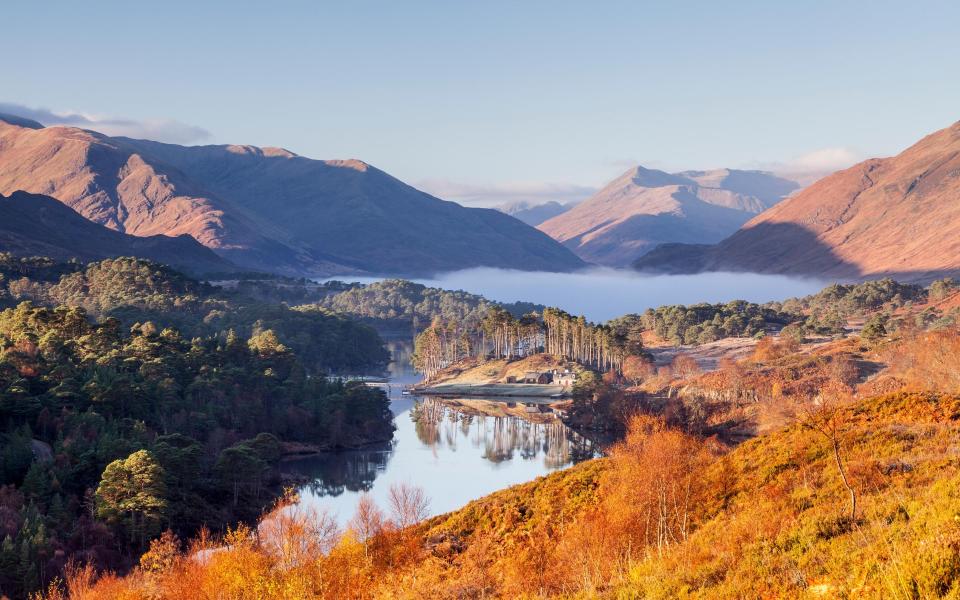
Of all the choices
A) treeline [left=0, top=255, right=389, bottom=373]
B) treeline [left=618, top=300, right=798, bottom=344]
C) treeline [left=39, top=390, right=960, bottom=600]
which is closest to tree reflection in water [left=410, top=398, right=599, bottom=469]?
treeline [left=39, top=390, right=960, bottom=600]

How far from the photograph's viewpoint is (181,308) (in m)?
169

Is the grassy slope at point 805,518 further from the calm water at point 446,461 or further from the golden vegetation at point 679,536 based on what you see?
the calm water at point 446,461

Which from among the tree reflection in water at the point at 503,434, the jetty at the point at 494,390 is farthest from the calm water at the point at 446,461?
the jetty at the point at 494,390

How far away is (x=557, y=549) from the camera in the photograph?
3456cm

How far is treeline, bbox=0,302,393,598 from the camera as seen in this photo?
2212 inches

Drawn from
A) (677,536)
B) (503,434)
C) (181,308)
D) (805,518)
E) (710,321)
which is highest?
(181,308)

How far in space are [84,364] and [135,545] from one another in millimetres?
35721

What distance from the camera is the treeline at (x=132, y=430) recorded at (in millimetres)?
56188

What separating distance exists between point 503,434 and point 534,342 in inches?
2407

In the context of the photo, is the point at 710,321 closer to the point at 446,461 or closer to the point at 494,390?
the point at 494,390

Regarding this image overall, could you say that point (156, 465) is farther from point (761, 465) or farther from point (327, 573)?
point (761, 465)

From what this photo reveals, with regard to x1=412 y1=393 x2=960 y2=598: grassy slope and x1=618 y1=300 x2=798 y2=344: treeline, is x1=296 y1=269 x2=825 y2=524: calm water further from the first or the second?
x1=618 y1=300 x2=798 y2=344: treeline

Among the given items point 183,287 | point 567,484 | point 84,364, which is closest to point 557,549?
point 567,484

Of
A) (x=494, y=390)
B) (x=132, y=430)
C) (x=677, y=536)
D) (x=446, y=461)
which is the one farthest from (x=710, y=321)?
(x=677, y=536)
